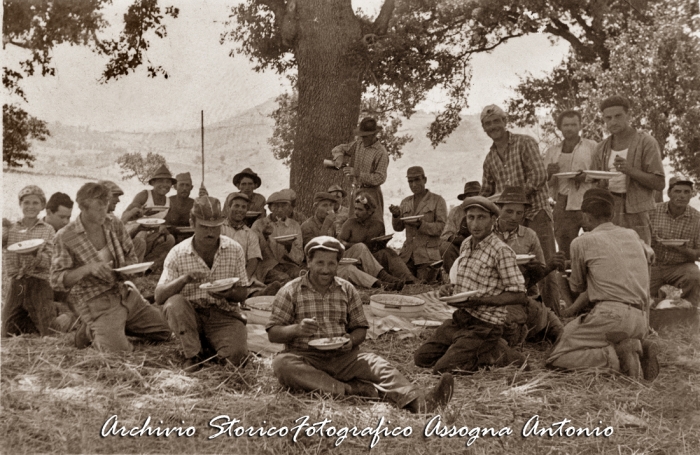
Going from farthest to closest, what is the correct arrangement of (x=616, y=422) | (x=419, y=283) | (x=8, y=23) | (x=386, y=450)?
1. (x=419, y=283)
2. (x=8, y=23)
3. (x=616, y=422)
4. (x=386, y=450)

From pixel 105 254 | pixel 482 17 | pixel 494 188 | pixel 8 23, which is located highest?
pixel 482 17

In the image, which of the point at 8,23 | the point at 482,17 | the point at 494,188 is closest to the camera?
the point at 8,23

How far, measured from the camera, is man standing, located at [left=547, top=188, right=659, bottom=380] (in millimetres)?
4848

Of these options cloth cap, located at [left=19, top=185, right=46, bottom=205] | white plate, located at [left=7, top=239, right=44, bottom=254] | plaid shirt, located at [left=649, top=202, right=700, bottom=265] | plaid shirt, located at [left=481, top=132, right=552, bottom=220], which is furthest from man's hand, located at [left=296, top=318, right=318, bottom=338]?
plaid shirt, located at [left=649, top=202, right=700, bottom=265]

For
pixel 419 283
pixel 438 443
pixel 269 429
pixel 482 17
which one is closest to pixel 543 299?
pixel 419 283

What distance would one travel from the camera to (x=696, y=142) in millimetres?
10406

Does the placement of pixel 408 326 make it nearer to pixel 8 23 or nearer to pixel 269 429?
pixel 269 429

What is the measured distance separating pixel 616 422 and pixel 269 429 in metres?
2.02

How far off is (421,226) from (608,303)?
3968mm

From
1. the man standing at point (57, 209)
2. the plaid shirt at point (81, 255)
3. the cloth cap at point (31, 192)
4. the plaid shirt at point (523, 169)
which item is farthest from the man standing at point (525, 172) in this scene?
the man standing at point (57, 209)

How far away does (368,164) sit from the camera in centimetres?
911

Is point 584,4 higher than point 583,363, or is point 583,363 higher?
point 584,4

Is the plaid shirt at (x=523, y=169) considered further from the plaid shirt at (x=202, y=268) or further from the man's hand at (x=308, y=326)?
the man's hand at (x=308, y=326)

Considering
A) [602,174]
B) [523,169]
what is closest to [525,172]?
[523,169]
